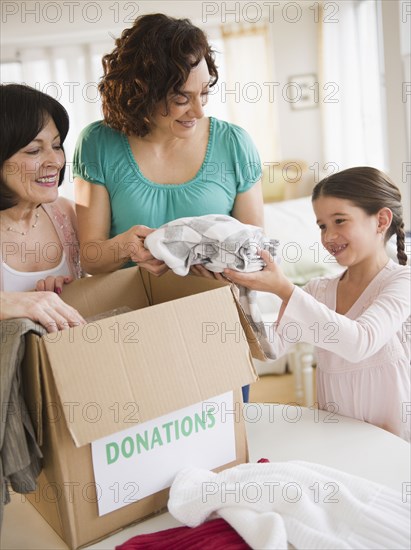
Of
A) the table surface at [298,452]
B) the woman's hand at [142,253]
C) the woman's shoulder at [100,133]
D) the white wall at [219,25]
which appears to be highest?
the white wall at [219,25]

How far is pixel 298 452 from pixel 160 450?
12.0 inches

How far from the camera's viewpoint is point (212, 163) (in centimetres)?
144

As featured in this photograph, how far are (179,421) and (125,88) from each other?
0.80 metres

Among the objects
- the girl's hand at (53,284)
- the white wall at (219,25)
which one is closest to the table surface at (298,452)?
the girl's hand at (53,284)

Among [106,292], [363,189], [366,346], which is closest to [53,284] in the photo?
[106,292]

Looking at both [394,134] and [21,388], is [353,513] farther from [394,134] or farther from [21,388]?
[394,134]

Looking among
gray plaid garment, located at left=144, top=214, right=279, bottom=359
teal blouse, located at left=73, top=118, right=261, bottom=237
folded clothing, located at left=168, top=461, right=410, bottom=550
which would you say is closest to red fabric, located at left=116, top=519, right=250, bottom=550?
folded clothing, located at left=168, top=461, right=410, bottom=550

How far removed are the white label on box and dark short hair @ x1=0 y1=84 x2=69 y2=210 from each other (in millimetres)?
638

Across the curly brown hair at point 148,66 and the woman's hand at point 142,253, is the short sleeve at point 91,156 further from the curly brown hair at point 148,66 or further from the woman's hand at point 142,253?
the woman's hand at point 142,253

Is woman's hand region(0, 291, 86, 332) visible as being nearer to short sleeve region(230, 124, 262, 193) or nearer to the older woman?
the older woman

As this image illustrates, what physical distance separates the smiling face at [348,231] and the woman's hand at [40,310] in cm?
73

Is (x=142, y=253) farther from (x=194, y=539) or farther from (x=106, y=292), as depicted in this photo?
(x=194, y=539)

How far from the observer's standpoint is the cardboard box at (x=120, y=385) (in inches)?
32.6

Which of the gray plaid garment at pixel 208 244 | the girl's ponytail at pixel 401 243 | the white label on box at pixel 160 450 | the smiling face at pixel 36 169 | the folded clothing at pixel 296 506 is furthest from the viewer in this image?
the girl's ponytail at pixel 401 243
